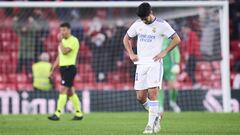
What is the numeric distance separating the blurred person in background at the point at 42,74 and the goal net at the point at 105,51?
0.30m

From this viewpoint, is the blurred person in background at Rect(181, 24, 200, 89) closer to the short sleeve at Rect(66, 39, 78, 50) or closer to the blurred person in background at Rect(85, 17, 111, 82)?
the blurred person in background at Rect(85, 17, 111, 82)

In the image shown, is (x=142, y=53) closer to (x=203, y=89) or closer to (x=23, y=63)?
(x=203, y=89)

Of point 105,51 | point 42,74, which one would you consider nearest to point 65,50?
point 42,74

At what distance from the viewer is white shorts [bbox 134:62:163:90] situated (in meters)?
13.3

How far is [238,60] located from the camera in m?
26.4

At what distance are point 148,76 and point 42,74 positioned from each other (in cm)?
1198

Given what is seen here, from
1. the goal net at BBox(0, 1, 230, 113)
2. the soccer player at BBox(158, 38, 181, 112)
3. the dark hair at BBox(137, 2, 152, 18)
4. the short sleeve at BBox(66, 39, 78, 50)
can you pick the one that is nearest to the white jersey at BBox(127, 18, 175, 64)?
the dark hair at BBox(137, 2, 152, 18)

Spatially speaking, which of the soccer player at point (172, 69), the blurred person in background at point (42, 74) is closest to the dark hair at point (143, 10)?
the soccer player at point (172, 69)

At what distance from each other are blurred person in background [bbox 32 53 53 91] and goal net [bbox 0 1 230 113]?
0.98 ft

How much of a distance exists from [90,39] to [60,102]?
8.22 metres

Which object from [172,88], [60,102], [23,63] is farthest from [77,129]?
[23,63]

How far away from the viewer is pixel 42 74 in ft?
81.6

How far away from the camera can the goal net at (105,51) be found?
23.6 m

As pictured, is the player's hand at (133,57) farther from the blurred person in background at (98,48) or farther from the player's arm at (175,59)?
the blurred person in background at (98,48)
